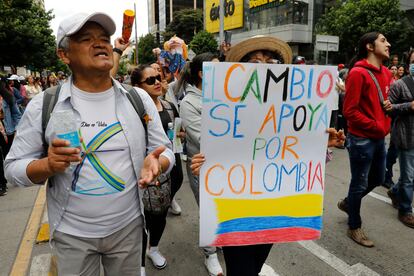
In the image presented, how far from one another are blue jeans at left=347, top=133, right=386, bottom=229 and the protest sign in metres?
1.29

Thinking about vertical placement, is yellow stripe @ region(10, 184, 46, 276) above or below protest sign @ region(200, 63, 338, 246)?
below

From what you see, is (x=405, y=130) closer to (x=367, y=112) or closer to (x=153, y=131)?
(x=367, y=112)

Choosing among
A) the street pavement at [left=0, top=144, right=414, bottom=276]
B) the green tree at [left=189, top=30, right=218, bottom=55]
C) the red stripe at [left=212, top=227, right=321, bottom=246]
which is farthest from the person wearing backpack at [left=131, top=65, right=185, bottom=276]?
the green tree at [left=189, top=30, right=218, bottom=55]

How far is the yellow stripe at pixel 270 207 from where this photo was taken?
184 centimetres

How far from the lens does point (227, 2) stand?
4112 centimetres

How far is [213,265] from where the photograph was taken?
8.94 ft

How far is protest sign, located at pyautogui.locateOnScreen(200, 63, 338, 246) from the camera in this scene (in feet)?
5.74

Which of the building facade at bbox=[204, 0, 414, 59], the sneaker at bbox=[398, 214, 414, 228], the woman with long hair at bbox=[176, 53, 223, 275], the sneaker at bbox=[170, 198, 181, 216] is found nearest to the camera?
the woman with long hair at bbox=[176, 53, 223, 275]

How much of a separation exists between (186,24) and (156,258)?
5339 cm

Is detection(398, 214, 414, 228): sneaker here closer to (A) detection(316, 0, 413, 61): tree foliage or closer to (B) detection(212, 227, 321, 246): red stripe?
(B) detection(212, 227, 321, 246): red stripe

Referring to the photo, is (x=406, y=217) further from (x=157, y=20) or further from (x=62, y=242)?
(x=157, y=20)

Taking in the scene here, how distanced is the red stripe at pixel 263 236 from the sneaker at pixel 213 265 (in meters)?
0.94

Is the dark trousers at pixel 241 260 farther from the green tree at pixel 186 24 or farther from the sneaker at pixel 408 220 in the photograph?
the green tree at pixel 186 24

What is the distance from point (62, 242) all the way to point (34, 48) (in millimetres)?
24045
